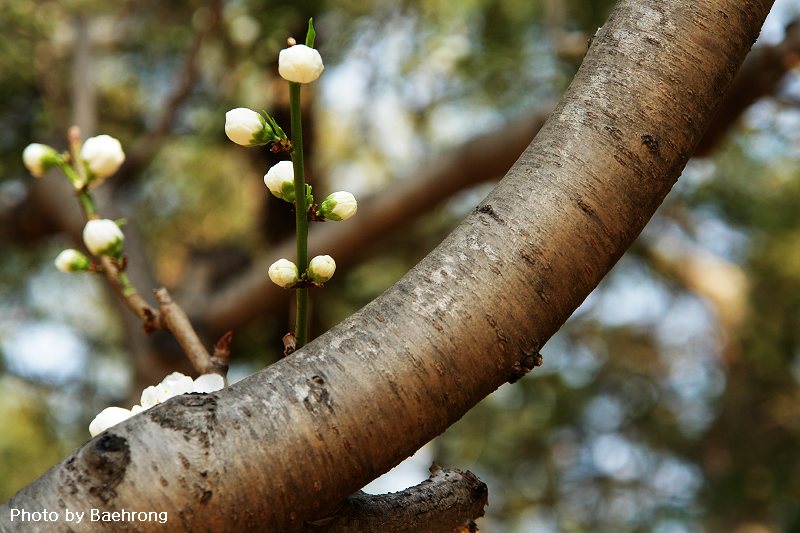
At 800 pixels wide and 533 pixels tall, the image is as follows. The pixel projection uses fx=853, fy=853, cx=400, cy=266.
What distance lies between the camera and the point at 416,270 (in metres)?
0.65

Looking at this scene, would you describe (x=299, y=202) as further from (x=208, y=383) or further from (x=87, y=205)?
(x=87, y=205)

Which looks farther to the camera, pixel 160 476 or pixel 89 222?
pixel 89 222

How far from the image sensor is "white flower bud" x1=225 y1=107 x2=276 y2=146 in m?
0.70

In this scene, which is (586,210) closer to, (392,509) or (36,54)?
(392,509)

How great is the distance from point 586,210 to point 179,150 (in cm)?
408

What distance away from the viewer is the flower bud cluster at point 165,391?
71cm

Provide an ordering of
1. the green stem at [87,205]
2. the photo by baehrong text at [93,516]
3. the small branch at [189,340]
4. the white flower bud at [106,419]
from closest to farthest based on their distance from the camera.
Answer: the photo by baehrong text at [93,516], the white flower bud at [106,419], the small branch at [189,340], the green stem at [87,205]

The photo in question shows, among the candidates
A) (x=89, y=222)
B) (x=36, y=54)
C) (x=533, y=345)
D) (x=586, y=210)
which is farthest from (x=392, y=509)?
(x=36, y=54)

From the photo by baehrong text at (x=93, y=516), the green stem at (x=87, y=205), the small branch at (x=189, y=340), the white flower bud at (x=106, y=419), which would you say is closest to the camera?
the photo by baehrong text at (x=93, y=516)

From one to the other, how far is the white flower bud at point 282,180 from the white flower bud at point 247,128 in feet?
0.14

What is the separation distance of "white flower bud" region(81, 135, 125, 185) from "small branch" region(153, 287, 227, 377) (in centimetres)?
14

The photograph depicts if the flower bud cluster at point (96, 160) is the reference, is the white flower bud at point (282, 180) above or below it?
below

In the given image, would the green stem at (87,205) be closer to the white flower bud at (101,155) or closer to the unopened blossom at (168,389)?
the white flower bud at (101,155)

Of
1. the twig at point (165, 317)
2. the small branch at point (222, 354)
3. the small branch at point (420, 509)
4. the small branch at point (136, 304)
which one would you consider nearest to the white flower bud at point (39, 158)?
the twig at point (165, 317)
